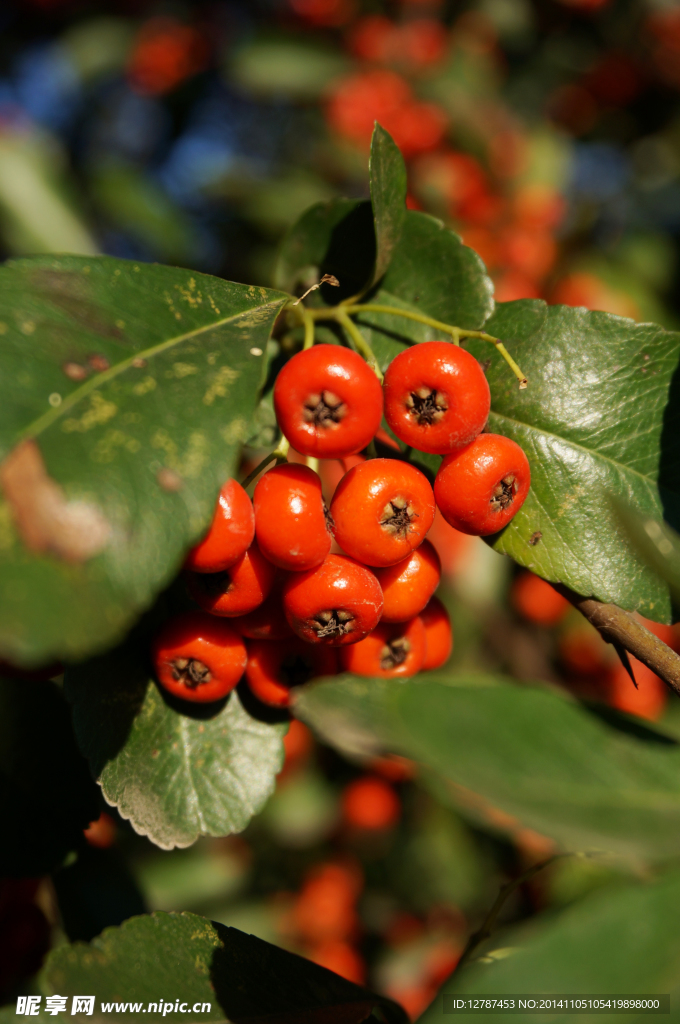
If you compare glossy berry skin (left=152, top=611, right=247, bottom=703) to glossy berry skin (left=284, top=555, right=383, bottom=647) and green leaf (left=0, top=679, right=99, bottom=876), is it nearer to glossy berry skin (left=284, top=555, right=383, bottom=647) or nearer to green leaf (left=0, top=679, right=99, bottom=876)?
glossy berry skin (left=284, top=555, right=383, bottom=647)

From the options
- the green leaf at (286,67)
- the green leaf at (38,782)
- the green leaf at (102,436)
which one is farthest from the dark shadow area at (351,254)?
the green leaf at (286,67)

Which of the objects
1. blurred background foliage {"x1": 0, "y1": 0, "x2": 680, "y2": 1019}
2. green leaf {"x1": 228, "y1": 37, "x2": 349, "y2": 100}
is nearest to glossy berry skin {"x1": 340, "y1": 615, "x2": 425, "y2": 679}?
blurred background foliage {"x1": 0, "y1": 0, "x2": 680, "y2": 1019}

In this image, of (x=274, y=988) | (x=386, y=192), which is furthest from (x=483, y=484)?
(x=274, y=988)

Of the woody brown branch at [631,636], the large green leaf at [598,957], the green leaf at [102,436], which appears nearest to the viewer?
the large green leaf at [598,957]

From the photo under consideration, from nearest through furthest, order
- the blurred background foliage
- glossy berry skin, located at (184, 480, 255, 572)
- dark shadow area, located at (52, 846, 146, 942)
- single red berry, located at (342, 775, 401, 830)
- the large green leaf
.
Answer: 1. the large green leaf
2. glossy berry skin, located at (184, 480, 255, 572)
3. dark shadow area, located at (52, 846, 146, 942)
4. the blurred background foliage
5. single red berry, located at (342, 775, 401, 830)

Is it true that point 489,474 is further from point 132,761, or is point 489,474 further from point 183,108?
point 183,108

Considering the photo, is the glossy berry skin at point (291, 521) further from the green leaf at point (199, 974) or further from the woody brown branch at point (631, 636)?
the green leaf at point (199, 974)

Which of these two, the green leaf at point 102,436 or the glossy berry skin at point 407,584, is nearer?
the green leaf at point 102,436
